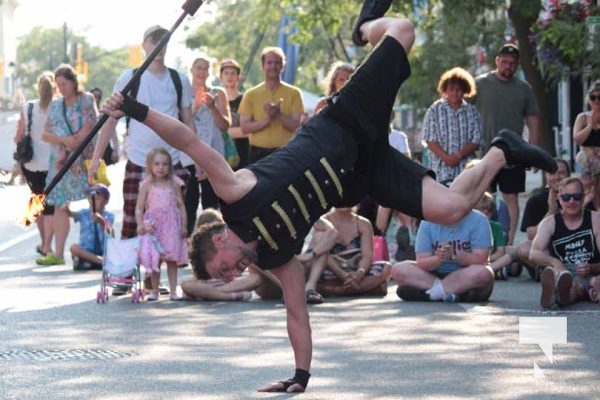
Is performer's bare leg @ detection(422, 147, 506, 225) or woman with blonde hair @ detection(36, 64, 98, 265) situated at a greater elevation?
Answer: woman with blonde hair @ detection(36, 64, 98, 265)

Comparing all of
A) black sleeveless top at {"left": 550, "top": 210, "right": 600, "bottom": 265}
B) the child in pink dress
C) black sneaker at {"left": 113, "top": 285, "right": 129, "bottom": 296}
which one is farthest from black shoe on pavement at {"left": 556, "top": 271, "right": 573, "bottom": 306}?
black sneaker at {"left": 113, "top": 285, "right": 129, "bottom": 296}

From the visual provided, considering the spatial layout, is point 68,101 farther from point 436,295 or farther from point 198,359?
point 198,359

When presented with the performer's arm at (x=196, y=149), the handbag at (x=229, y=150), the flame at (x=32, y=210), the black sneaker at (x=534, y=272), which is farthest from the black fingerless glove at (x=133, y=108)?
the handbag at (x=229, y=150)

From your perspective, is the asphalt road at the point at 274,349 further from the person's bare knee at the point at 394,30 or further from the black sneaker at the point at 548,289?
the person's bare knee at the point at 394,30

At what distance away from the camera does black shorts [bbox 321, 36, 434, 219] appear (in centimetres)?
966

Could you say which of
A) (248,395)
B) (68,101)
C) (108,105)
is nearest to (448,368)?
(248,395)

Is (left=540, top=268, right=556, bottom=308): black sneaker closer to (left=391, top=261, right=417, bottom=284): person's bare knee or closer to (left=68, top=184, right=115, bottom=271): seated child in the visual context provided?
(left=391, top=261, right=417, bottom=284): person's bare knee

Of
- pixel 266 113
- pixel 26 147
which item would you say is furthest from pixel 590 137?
pixel 26 147

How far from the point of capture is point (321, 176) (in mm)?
9336

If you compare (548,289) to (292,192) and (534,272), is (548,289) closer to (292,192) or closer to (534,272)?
(534,272)

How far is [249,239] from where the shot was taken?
9.14 meters

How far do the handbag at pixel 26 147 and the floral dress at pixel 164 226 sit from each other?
3.94 meters

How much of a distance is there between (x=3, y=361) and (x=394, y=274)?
14.6 ft

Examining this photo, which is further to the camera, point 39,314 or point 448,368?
point 39,314
